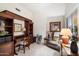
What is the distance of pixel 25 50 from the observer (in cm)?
204

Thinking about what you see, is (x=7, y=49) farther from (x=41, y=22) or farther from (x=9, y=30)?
(x=41, y=22)

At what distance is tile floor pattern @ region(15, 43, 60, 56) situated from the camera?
6.64 feet

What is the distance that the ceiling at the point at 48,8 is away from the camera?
2.02 m

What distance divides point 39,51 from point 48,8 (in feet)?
2.96

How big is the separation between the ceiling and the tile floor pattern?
0.68m

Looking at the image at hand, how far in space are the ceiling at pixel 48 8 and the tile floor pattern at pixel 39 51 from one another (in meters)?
0.68

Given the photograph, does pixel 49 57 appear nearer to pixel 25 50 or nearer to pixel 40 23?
pixel 25 50

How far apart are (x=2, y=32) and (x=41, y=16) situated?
834 mm

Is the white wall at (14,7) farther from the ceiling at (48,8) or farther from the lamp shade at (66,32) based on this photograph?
the lamp shade at (66,32)

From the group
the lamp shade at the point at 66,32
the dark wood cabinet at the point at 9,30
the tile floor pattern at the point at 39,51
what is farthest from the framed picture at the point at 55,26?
the dark wood cabinet at the point at 9,30

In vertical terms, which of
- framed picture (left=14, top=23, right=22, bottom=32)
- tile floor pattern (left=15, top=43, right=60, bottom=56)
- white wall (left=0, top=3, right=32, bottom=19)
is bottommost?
tile floor pattern (left=15, top=43, right=60, bottom=56)

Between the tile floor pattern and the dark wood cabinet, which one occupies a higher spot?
the dark wood cabinet

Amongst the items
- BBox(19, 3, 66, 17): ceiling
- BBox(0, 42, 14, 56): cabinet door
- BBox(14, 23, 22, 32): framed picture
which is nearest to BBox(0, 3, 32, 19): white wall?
BBox(19, 3, 66, 17): ceiling

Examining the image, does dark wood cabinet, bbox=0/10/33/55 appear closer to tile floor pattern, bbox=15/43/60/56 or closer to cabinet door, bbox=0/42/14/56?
cabinet door, bbox=0/42/14/56
